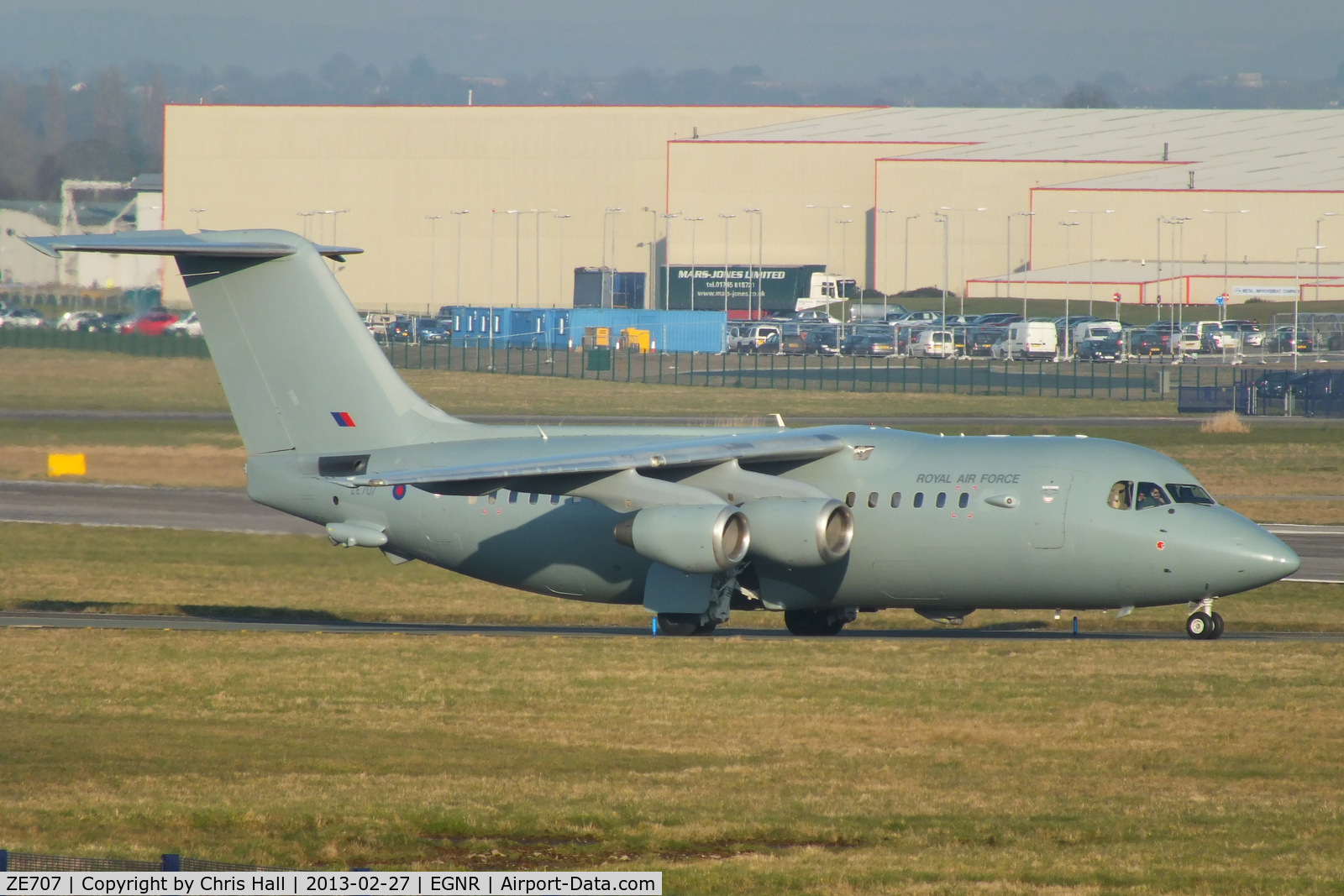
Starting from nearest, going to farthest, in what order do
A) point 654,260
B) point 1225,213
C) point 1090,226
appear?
1. point 1225,213
2. point 1090,226
3. point 654,260

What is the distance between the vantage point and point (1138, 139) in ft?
443

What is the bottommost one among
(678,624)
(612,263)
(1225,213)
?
(678,624)

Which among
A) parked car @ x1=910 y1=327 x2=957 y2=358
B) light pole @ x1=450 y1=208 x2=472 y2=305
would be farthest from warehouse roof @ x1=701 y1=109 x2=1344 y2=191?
parked car @ x1=910 y1=327 x2=957 y2=358

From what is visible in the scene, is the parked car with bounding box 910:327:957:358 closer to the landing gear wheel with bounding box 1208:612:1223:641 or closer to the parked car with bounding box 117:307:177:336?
the parked car with bounding box 117:307:177:336

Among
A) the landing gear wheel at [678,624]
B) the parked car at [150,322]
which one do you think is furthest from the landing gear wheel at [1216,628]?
the parked car at [150,322]

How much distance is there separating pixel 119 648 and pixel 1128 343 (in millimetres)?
79066

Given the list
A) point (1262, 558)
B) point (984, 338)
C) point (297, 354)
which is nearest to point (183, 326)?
point (984, 338)

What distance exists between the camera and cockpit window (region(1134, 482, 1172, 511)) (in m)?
25.1

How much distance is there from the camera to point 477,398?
71062 mm

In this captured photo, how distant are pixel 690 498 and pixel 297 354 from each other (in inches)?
314

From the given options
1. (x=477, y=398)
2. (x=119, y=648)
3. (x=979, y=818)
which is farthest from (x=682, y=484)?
(x=477, y=398)

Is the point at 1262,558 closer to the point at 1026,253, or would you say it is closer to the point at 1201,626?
the point at 1201,626

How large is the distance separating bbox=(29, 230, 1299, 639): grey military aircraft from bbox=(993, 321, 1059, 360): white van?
68782 mm

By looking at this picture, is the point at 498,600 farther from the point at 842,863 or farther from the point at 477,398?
the point at 477,398
